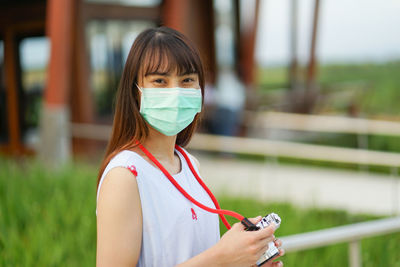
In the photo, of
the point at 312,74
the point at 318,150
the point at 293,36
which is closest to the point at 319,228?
the point at 318,150

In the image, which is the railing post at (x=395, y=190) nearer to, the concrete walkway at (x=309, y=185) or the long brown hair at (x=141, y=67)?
the concrete walkway at (x=309, y=185)

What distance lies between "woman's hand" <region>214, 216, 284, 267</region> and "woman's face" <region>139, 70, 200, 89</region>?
1.37 feet

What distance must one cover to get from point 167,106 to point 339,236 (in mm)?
1348

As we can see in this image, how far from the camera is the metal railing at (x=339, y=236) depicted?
91.4 inches

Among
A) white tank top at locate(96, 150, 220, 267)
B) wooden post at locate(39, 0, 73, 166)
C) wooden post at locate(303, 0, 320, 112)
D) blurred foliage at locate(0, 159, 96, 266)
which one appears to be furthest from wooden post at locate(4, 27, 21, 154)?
white tank top at locate(96, 150, 220, 267)

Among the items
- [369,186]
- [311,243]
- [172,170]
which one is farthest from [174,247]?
[369,186]

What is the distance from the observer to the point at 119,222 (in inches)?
51.4

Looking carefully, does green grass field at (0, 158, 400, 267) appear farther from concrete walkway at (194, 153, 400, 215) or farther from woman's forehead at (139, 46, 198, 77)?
woman's forehead at (139, 46, 198, 77)

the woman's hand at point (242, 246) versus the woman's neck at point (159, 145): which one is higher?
the woman's neck at point (159, 145)

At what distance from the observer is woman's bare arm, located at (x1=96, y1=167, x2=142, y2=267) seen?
1307mm

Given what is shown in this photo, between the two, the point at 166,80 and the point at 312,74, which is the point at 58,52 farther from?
the point at 312,74

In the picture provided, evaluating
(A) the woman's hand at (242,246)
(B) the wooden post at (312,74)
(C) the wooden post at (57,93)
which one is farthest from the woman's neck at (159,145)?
(B) the wooden post at (312,74)

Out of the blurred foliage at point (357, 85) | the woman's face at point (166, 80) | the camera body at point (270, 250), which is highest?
the woman's face at point (166, 80)

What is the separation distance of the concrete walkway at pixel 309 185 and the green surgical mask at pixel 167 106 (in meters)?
3.79
